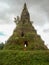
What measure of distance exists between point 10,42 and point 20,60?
29.1 ft

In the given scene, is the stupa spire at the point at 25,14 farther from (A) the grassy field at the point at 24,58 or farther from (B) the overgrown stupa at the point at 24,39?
(A) the grassy field at the point at 24,58

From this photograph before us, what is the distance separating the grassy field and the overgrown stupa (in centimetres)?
473

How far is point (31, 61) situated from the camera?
40.4 m

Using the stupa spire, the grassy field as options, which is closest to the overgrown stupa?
the stupa spire

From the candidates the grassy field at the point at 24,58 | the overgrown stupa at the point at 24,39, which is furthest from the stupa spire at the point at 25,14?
the grassy field at the point at 24,58

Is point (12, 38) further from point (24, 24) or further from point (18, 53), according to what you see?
point (18, 53)

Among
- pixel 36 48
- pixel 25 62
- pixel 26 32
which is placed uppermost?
pixel 26 32

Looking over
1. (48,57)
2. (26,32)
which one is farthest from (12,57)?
(26,32)

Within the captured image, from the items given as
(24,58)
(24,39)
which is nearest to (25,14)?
(24,39)

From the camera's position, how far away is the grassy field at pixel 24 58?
132 ft

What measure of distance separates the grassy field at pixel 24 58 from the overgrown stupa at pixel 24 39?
4726mm

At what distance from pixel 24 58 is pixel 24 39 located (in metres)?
7.97

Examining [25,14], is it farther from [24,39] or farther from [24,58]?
[24,58]

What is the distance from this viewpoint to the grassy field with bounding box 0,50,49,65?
1587 inches
